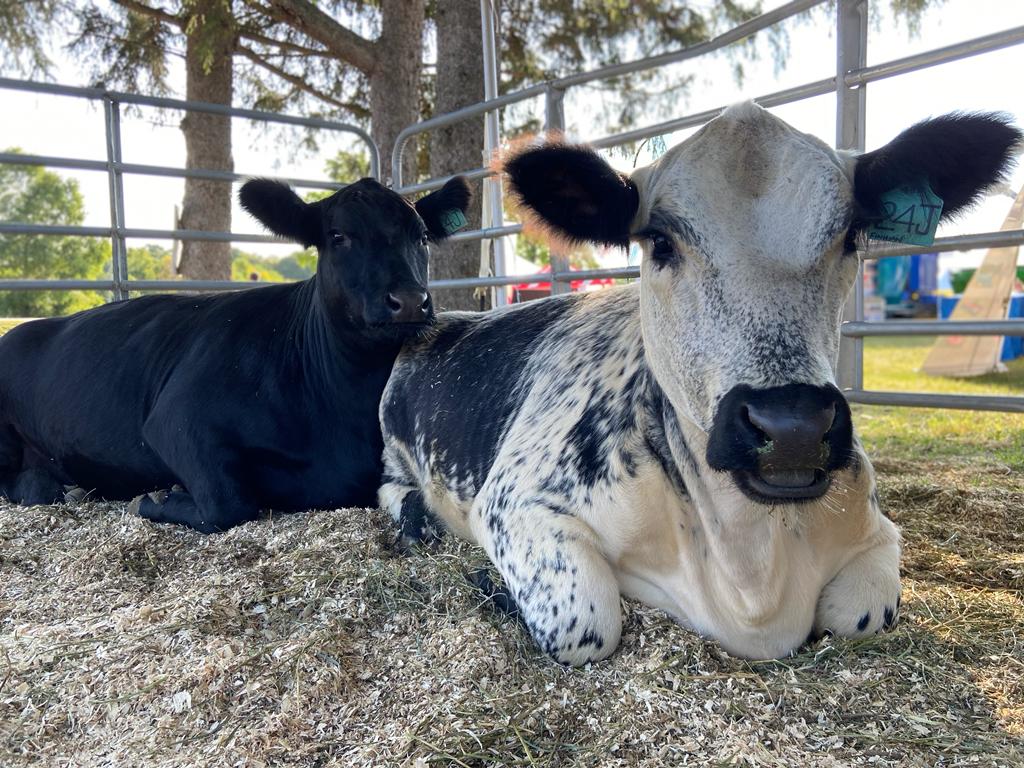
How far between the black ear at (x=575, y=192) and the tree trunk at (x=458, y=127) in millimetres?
5029

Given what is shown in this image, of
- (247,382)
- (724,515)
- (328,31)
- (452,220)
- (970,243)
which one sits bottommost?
(724,515)

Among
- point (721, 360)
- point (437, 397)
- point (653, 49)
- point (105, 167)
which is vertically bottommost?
point (437, 397)

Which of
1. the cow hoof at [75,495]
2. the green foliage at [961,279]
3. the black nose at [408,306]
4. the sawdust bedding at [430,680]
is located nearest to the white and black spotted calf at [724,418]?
the sawdust bedding at [430,680]

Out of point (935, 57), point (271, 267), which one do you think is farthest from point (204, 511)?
point (271, 267)

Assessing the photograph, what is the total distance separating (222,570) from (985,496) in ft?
11.4

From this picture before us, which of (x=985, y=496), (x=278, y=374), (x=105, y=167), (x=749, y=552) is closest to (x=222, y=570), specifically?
(x=278, y=374)

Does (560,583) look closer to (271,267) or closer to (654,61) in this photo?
(654,61)

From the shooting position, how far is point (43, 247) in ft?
124

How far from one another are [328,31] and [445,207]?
472 centimetres

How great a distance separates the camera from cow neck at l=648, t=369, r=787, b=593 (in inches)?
93.2

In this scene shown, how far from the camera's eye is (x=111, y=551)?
331 cm

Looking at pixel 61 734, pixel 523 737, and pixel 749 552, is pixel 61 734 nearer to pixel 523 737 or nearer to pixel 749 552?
pixel 523 737

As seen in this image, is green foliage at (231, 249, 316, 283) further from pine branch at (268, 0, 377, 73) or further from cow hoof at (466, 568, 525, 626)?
cow hoof at (466, 568, 525, 626)

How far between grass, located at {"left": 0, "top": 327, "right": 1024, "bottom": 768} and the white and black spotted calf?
0.47 feet
